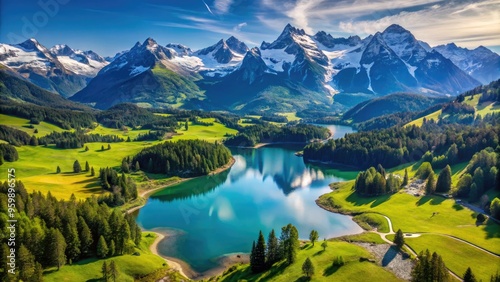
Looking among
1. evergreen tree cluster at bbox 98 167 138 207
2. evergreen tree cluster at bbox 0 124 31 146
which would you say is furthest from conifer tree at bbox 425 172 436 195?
evergreen tree cluster at bbox 0 124 31 146

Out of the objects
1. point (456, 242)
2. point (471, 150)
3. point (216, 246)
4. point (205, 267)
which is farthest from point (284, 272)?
point (471, 150)

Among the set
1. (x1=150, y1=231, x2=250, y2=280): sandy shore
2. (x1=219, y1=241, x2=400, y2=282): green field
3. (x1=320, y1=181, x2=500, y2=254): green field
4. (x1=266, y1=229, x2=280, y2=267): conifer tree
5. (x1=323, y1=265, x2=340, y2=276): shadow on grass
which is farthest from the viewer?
(x1=320, y1=181, x2=500, y2=254): green field

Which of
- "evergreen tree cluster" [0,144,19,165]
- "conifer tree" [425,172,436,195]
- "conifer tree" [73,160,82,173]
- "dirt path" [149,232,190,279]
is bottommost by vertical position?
"dirt path" [149,232,190,279]

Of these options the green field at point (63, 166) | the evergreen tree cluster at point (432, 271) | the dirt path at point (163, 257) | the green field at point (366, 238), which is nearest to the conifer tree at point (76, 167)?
the green field at point (63, 166)

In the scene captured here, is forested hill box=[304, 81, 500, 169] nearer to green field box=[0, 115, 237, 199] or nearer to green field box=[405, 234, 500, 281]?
green field box=[405, 234, 500, 281]

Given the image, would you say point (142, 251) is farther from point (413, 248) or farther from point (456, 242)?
point (456, 242)

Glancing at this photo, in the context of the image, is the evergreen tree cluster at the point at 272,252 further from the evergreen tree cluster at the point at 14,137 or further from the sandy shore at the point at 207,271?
the evergreen tree cluster at the point at 14,137

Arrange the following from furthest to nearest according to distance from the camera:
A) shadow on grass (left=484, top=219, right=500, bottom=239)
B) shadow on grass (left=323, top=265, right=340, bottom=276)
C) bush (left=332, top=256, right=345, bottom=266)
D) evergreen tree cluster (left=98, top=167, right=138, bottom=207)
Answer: evergreen tree cluster (left=98, top=167, right=138, bottom=207) < shadow on grass (left=484, top=219, right=500, bottom=239) < bush (left=332, top=256, right=345, bottom=266) < shadow on grass (left=323, top=265, right=340, bottom=276)

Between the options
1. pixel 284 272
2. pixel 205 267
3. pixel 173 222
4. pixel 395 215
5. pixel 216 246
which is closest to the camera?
pixel 284 272
